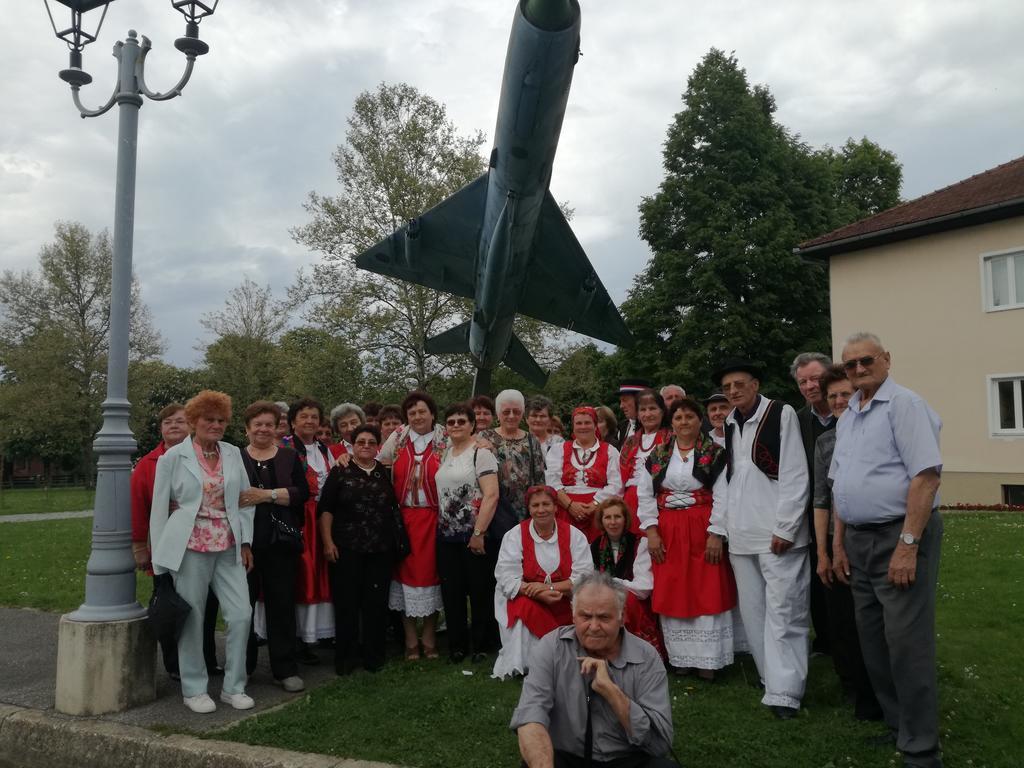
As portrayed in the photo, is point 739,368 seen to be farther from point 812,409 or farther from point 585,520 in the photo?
point 585,520

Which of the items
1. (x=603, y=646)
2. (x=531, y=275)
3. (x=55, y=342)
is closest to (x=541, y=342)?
(x=531, y=275)

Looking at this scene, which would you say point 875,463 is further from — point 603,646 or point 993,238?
point 993,238

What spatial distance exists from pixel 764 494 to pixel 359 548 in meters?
2.77

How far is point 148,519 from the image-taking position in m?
5.09

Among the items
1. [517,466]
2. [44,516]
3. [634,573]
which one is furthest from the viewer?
[44,516]

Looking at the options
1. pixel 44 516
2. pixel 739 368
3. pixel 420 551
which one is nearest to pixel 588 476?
pixel 420 551

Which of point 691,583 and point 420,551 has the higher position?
point 420,551

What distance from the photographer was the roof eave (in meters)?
17.1

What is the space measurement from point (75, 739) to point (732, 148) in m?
27.6

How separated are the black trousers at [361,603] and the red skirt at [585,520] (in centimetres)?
132

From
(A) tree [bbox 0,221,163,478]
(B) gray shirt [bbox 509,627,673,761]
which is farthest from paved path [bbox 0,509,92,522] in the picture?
(B) gray shirt [bbox 509,627,673,761]

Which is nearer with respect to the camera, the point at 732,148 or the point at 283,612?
the point at 283,612

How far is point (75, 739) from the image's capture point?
4.19 metres

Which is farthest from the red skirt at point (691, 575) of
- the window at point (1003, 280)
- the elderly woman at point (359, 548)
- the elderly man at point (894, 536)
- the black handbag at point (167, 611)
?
the window at point (1003, 280)
